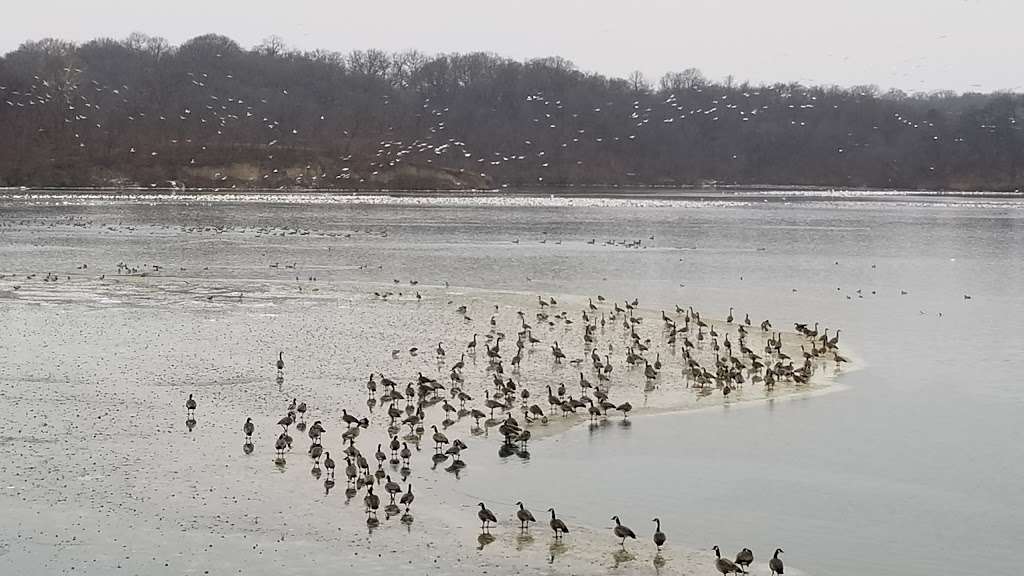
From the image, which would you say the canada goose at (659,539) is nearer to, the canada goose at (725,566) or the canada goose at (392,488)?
the canada goose at (725,566)

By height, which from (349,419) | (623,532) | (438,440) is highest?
(349,419)

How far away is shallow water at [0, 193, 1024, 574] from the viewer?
13766 millimetres

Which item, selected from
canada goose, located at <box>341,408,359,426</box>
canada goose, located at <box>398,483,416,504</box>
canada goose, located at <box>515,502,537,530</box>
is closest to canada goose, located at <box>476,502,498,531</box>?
canada goose, located at <box>515,502,537,530</box>

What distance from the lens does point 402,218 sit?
72312mm

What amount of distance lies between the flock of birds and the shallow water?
29cm

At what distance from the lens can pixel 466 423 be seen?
62.4 feet

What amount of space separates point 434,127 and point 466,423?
460 feet

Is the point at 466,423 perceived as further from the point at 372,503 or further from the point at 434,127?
the point at 434,127

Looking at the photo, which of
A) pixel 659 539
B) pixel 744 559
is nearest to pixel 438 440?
pixel 659 539

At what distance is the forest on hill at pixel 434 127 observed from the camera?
11781cm

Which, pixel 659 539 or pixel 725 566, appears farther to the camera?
pixel 659 539

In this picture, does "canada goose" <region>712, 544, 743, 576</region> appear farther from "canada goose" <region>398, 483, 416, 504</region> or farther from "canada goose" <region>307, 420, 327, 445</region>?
"canada goose" <region>307, 420, 327, 445</region>

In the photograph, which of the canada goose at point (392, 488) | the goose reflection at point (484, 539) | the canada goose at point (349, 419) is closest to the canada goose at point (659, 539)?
the goose reflection at point (484, 539)

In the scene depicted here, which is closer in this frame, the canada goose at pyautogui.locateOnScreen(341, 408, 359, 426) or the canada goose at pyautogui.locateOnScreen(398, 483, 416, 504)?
the canada goose at pyautogui.locateOnScreen(398, 483, 416, 504)
